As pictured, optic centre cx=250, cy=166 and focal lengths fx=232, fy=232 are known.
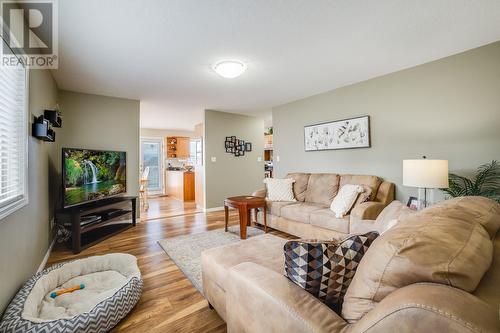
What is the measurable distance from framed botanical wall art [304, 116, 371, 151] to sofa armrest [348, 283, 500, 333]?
10.7 ft

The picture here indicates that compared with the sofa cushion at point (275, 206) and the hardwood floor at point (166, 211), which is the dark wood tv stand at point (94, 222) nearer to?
the hardwood floor at point (166, 211)

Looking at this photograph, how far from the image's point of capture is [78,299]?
1812 millimetres

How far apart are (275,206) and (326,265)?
277 centimetres

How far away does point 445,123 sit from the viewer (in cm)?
278

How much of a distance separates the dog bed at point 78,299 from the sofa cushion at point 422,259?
5.04ft

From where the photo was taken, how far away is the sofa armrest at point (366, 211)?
267 centimetres

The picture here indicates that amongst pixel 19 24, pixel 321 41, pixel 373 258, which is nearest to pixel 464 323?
pixel 373 258

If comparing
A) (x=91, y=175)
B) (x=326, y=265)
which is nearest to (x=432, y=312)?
(x=326, y=265)

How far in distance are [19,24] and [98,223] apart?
2551 mm

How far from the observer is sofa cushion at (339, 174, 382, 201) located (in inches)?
124

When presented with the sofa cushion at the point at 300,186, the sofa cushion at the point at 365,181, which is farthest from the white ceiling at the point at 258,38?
the sofa cushion at the point at 300,186

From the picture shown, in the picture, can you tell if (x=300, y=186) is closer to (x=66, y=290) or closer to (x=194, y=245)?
(x=194, y=245)

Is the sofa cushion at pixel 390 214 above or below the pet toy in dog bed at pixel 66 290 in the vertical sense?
above

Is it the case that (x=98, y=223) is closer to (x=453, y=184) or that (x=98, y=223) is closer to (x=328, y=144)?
(x=328, y=144)
